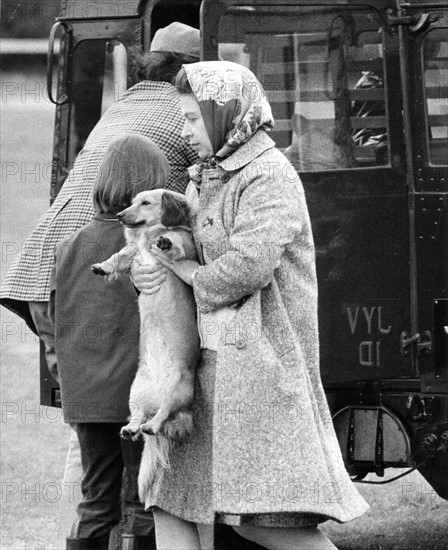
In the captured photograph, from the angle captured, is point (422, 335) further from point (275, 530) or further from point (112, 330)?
point (275, 530)

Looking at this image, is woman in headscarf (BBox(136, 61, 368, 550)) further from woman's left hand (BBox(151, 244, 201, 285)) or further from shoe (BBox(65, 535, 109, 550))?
shoe (BBox(65, 535, 109, 550))

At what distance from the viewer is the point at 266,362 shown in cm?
378

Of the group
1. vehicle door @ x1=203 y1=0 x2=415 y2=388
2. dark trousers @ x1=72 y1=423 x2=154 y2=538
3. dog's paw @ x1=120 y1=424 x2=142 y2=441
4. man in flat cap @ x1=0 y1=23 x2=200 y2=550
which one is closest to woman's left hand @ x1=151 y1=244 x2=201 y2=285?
dog's paw @ x1=120 y1=424 x2=142 y2=441

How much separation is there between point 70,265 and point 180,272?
794mm

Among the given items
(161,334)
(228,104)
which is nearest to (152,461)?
(161,334)

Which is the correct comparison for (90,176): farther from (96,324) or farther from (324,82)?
(324,82)

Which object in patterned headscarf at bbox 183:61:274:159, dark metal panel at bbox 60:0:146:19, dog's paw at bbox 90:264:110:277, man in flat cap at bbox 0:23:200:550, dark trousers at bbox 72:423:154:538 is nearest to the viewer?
patterned headscarf at bbox 183:61:274:159

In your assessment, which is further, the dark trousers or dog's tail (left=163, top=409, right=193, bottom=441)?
the dark trousers

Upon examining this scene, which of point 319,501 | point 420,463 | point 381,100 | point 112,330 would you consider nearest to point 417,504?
point 420,463

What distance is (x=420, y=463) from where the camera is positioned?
5.64 m

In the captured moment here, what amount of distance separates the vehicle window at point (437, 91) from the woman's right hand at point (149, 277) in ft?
6.20

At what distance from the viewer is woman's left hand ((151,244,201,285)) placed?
3.97 meters

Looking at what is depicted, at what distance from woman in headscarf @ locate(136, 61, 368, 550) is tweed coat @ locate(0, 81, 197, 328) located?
127cm

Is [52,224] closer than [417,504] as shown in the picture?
Yes
